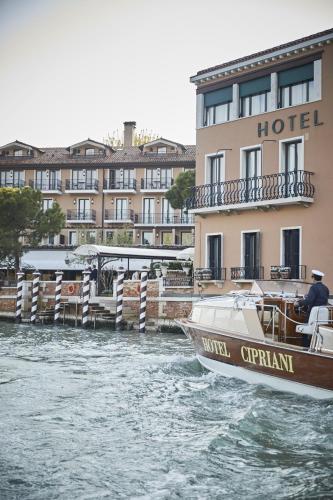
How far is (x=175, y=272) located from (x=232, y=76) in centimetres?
909

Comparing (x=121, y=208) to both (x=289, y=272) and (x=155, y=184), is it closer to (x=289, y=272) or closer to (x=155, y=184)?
(x=155, y=184)

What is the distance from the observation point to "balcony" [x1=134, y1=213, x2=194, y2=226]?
45.3 metres

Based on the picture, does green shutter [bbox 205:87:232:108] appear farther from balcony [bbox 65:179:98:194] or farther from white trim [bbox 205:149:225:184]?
balcony [bbox 65:179:98:194]

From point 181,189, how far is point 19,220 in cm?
910

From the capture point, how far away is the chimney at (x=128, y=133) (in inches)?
2040

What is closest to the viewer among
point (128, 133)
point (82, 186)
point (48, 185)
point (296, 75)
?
point (296, 75)

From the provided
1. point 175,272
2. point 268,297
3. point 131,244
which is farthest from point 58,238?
point 268,297

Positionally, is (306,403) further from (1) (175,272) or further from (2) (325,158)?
(1) (175,272)

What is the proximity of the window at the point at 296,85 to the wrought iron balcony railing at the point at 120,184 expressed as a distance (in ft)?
82.5

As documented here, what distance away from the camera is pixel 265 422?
849 cm

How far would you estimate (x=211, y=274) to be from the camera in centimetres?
2433

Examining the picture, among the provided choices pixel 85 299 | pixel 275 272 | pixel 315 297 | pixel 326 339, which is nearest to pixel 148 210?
pixel 85 299

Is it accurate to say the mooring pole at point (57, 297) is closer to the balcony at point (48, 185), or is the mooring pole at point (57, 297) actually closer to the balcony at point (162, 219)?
the balcony at point (162, 219)

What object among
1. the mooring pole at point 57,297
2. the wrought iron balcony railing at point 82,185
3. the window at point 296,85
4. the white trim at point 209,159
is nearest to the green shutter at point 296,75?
the window at point 296,85
